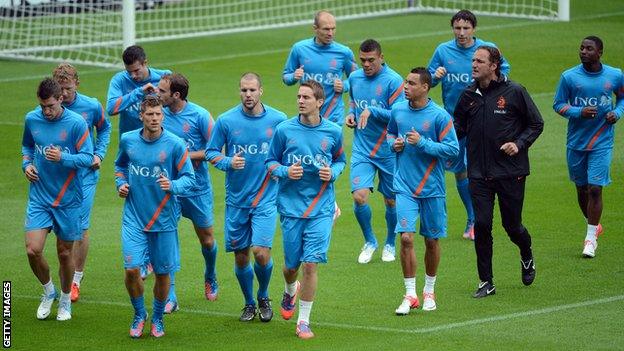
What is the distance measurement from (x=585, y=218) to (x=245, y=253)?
6020mm

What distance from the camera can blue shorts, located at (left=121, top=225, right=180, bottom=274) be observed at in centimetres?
1328

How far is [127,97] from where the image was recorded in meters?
15.9

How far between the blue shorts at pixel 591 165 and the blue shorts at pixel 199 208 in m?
4.65

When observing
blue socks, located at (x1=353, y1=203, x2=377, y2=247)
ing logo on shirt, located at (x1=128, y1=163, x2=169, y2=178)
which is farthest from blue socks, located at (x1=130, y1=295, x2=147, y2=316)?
blue socks, located at (x1=353, y1=203, x2=377, y2=247)

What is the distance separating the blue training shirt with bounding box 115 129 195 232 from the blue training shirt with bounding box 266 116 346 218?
0.84 meters

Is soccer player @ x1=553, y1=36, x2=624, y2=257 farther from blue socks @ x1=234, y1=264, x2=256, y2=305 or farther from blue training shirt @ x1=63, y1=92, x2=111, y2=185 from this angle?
blue training shirt @ x1=63, y1=92, x2=111, y2=185

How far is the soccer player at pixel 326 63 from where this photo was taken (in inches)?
714

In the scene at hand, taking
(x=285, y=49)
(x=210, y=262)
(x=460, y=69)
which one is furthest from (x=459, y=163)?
(x=285, y=49)

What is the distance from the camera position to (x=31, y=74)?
2916 cm

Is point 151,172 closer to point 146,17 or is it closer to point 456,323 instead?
point 456,323

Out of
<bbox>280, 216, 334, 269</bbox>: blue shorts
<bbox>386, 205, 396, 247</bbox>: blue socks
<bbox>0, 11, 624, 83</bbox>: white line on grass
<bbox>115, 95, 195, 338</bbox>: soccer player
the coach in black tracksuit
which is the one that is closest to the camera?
<bbox>115, 95, 195, 338</bbox>: soccer player

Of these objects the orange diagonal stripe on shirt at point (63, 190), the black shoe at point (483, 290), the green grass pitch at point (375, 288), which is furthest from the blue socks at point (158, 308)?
the black shoe at point (483, 290)

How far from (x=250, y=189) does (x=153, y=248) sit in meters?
1.18

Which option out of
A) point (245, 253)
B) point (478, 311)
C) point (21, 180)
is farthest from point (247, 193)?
point (21, 180)
